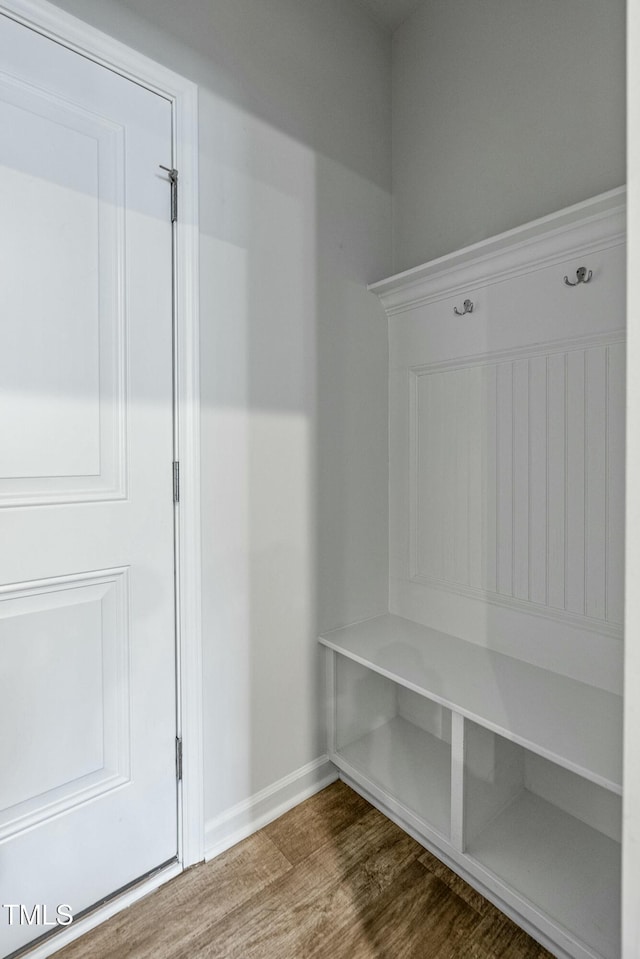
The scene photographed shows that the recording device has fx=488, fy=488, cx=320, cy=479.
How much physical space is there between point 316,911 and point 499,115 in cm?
229

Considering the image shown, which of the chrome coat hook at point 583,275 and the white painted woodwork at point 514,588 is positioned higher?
the chrome coat hook at point 583,275

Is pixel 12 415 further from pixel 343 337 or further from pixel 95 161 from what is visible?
pixel 343 337

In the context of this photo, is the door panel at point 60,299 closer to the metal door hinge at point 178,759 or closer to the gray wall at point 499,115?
the metal door hinge at point 178,759

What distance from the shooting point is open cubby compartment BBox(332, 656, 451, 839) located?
1.47 meters

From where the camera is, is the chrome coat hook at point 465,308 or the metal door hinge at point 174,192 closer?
the metal door hinge at point 174,192

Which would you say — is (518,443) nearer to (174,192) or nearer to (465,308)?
(465,308)

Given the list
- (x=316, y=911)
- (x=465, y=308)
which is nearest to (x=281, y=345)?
(x=465, y=308)

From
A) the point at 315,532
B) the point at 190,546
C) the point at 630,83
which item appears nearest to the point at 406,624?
the point at 315,532

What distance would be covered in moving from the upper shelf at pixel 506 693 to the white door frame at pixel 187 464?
493 millimetres

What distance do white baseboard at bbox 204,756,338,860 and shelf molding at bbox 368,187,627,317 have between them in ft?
5.37

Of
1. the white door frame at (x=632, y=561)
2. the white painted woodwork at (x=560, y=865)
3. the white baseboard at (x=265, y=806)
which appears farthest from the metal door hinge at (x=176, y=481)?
the white painted woodwork at (x=560, y=865)

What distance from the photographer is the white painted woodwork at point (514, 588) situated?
3.92ft

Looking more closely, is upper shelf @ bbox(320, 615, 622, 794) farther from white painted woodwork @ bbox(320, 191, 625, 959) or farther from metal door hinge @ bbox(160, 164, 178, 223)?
metal door hinge @ bbox(160, 164, 178, 223)

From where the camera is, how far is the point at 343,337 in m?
1.70
